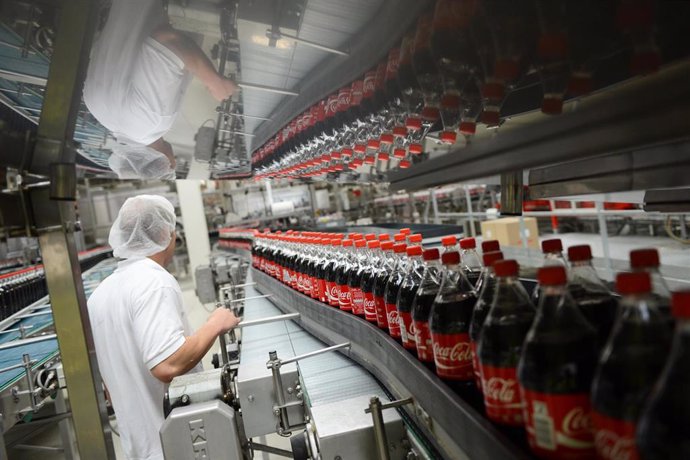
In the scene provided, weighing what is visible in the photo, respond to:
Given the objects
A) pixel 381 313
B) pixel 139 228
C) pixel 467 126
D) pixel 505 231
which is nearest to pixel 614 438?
pixel 467 126

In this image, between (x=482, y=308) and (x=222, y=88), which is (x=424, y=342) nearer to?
(x=482, y=308)

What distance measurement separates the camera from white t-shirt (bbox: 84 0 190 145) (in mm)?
1361

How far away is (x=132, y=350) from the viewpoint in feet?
6.82

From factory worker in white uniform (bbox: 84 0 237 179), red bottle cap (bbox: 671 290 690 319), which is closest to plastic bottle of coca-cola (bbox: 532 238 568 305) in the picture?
red bottle cap (bbox: 671 290 690 319)

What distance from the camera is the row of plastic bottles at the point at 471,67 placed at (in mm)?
737

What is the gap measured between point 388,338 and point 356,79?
0.99 metres

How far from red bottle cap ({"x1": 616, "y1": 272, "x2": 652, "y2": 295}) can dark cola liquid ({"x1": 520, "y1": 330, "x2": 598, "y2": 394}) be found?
0.15 metres

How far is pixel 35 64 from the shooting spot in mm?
1528

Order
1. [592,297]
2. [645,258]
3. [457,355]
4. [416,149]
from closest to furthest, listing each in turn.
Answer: [645,258], [592,297], [457,355], [416,149]

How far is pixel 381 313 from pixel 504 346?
0.79 m

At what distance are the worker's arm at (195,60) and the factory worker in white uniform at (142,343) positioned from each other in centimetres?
87

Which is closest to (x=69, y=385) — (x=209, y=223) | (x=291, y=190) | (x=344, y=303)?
(x=344, y=303)

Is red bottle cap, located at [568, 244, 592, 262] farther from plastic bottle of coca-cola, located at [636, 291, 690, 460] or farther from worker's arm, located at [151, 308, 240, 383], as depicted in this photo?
worker's arm, located at [151, 308, 240, 383]

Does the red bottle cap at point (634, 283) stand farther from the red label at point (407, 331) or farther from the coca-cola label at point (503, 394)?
the red label at point (407, 331)
